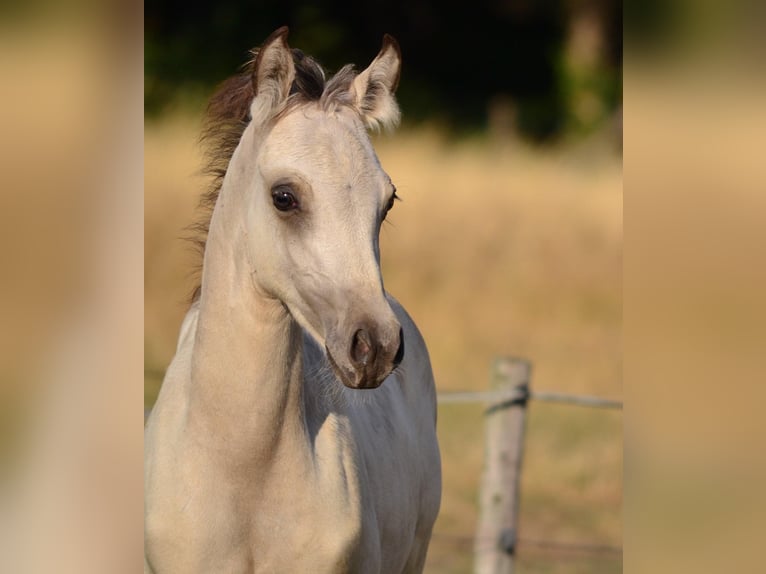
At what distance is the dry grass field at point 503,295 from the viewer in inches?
256

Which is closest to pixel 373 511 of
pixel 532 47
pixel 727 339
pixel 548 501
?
pixel 727 339

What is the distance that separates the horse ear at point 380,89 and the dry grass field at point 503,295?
3.71 meters

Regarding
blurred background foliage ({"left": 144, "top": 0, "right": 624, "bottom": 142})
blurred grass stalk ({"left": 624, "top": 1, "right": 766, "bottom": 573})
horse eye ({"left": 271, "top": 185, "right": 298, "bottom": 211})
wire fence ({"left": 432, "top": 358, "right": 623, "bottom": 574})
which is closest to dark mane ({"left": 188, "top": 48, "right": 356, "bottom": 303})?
horse eye ({"left": 271, "top": 185, "right": 298, "bottom": 211})

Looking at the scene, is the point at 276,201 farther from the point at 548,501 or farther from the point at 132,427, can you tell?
the point at 548,501

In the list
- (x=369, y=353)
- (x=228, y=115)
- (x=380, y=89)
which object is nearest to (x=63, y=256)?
(x=369, y=353)

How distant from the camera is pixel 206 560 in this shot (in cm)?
195

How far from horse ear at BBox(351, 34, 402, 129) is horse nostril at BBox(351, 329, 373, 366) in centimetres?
57

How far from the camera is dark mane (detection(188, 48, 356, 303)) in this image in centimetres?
203

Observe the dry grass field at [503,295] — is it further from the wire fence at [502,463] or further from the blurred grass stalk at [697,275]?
the blurred grass stalk at [697,275]

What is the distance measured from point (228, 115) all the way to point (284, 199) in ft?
1.71

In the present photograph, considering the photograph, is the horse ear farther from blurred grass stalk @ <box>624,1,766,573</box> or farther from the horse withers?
blurred grass stalk @ <box>624,1,766,573</box>

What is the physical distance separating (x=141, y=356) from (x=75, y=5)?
28 cm

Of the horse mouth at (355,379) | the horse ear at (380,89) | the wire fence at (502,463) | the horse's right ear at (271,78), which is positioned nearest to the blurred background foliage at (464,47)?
the wire fence at (502,463)

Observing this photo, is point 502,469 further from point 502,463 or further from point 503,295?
point 503,295
